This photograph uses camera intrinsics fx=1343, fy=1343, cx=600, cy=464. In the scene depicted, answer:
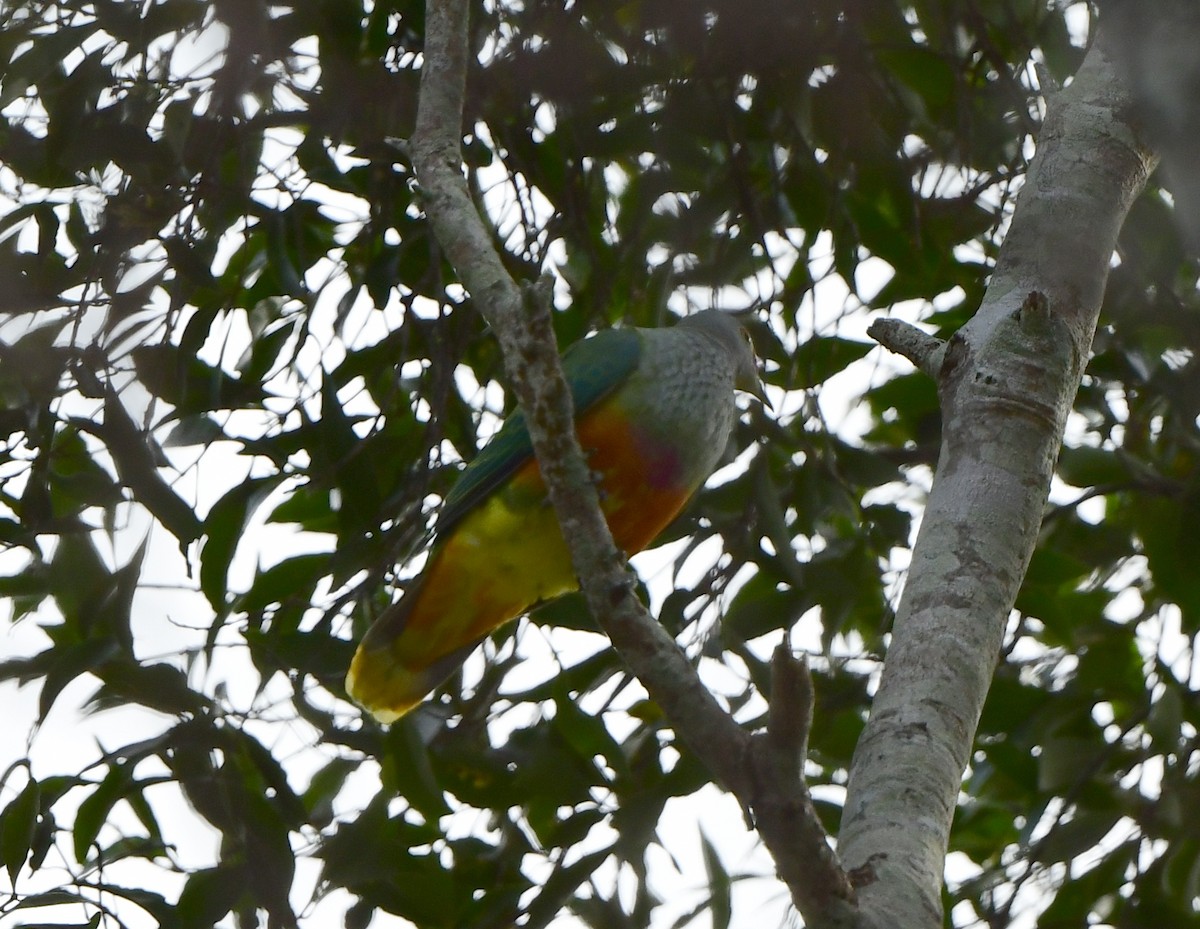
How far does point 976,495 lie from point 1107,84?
33.5 inches

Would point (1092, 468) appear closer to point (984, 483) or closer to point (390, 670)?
point (984, 483)

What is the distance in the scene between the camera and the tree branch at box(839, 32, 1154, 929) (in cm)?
151

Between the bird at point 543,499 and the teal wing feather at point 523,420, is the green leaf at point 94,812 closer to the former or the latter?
the bird at point 543,499

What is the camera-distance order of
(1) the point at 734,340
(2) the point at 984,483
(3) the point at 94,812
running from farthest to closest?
1. (1) the point at 734,340
2. (3) the point at 94,812
3. (2) the point at 984,483

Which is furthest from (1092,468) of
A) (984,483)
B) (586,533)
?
(586,533)

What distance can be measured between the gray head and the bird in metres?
0.13

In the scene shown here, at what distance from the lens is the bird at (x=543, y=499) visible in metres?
2.67

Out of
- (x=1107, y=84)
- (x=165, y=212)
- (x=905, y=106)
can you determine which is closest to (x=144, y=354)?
(x=165, y=212)

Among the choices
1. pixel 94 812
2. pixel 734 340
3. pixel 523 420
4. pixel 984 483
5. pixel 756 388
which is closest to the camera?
pixel 984 483

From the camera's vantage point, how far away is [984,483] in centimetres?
182

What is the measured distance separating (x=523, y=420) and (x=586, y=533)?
1016mm

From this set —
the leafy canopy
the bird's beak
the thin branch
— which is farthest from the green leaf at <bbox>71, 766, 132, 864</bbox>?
the bird's beak

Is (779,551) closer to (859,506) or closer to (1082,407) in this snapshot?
(859,506)

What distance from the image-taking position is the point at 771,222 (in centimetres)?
278
